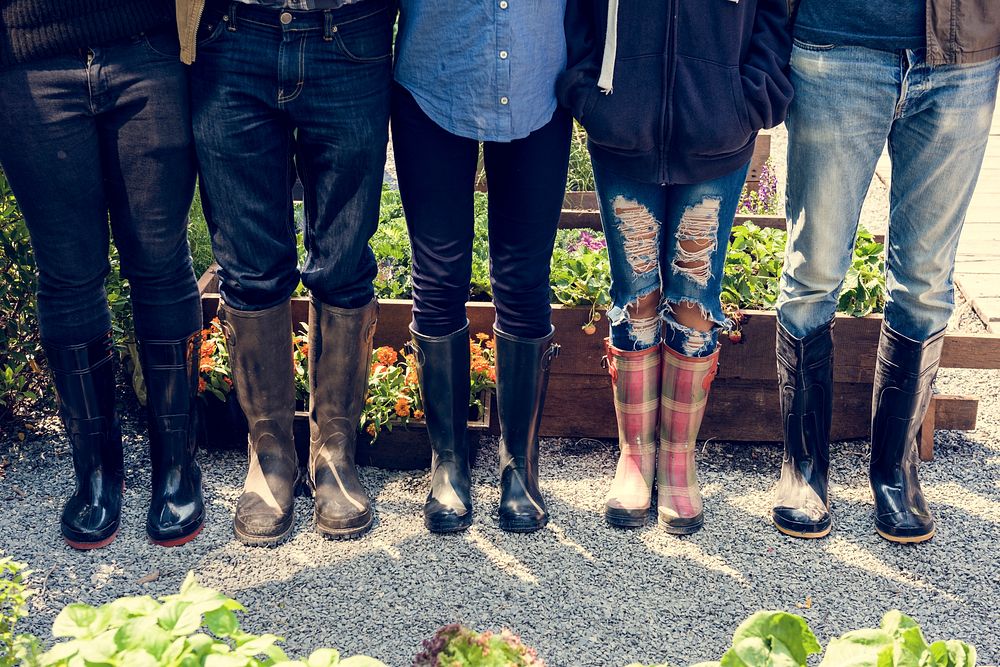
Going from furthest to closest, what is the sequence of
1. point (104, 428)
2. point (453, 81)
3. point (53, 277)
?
point (104, 428)
point (53, 277)
point (453, 81)

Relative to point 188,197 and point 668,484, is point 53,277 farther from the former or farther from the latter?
point 668,484

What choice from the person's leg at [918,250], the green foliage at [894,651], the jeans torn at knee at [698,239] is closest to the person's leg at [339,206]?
the jeans torn at knee at [698,239]

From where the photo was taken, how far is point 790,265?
300cm

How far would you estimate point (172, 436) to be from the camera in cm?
311

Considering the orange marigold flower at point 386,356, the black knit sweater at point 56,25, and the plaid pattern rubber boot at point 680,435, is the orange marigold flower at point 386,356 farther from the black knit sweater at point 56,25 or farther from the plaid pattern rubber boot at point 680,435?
the black knit sweater at point 56,25

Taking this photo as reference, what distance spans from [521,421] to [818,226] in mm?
1039

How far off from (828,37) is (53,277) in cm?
217

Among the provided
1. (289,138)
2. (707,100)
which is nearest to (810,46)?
(707,100)

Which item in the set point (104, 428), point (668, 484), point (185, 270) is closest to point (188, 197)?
point (185, 270)

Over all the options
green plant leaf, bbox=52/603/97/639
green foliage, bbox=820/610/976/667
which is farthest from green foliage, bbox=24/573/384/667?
green foliage, bbox=820/610/976/667

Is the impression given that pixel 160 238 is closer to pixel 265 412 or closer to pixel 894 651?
pixel 265 412

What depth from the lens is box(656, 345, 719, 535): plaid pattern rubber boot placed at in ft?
10.1

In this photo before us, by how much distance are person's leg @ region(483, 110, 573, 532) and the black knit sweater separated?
0.99 meters

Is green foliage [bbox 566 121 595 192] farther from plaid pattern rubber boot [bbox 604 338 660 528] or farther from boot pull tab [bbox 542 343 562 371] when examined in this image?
boot pull tab [bbox 542 343 562 371]
